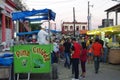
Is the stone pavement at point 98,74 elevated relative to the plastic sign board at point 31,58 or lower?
lower

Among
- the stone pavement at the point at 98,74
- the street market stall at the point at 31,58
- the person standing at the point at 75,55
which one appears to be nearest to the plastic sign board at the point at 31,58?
the street market stall at the point at 31,58

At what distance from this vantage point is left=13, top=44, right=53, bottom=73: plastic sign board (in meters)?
14.7

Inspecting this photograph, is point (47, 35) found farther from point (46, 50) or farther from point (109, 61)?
point (109, 61)

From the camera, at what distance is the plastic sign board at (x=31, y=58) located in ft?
48.3

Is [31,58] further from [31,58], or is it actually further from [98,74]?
[98,74]

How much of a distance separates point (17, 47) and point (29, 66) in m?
0.89

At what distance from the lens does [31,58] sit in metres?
14.8

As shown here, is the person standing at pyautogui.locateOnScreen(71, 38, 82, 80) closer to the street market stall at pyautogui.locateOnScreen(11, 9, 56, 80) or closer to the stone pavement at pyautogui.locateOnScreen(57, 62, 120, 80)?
the stone pavement at pyautogui.locateOnScreen(57, 62, 120, 80)

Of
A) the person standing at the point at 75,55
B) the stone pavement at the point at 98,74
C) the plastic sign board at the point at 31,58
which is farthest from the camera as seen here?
the stone pavement at the point at 98,74

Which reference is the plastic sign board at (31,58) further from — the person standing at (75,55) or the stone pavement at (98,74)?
the stone pavement at (98,74)

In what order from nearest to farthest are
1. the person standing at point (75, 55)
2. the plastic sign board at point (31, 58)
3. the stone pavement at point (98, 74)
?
the plastic sign board at point (31, 58)
the person standing at point (75, 55)
the stone pavement at point (98, 74)

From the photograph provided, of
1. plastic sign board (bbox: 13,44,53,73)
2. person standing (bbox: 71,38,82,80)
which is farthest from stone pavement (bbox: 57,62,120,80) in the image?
plastic sign board (bbox: 13,44,53,73)

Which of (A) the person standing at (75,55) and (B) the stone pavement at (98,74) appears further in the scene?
(B) the stone pavement at (98,74)

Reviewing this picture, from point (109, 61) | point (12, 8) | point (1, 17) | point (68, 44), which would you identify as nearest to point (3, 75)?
point (68, 44)
